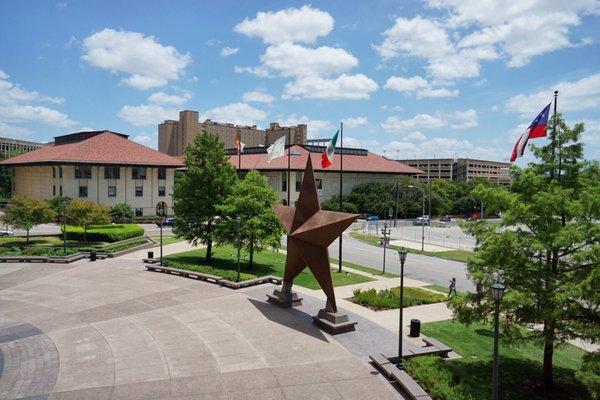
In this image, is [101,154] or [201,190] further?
[101,154]

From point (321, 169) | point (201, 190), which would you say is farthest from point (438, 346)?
point (321, 169)

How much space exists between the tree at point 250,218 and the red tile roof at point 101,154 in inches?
1536

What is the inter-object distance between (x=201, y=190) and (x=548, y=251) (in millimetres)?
24680

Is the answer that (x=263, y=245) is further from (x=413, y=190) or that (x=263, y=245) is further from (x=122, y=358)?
(x=413, y=190)

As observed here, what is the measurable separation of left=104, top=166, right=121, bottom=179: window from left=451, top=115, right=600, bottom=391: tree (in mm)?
60072

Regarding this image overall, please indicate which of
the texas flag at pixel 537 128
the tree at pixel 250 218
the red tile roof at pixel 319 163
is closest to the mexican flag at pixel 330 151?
the tree at pixel 250 218

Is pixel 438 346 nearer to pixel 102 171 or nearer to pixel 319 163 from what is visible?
pixel 102 171

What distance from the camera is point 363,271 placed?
34250 millimetres

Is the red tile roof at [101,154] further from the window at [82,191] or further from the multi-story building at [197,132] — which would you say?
the multi-story building at [197,132]

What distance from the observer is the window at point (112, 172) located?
6465 centimetres

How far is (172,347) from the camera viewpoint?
635 inches

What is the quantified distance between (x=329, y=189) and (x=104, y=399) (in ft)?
229

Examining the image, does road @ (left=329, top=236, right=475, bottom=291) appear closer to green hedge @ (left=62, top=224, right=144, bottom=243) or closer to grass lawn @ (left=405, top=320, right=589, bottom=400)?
grass lawn @ (left=405, top=320, right=589, bottom=400)

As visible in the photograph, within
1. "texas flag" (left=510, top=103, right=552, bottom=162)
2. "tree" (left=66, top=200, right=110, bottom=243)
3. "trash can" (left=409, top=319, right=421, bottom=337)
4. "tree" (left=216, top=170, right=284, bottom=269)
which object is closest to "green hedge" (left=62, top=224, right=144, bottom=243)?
"tree" (left=66, top=200, right=110, bottom=243)
